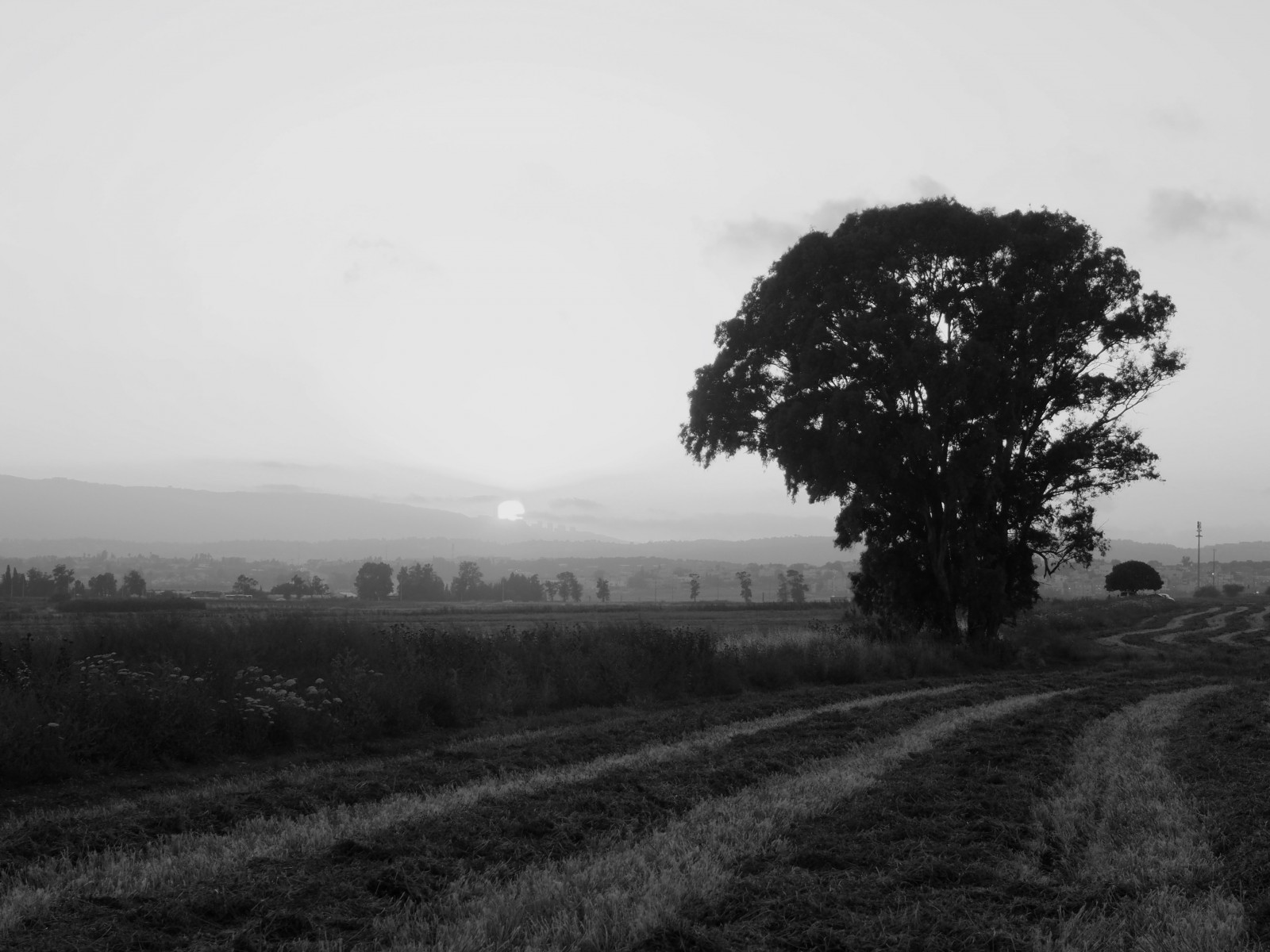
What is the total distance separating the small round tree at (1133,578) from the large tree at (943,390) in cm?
8795

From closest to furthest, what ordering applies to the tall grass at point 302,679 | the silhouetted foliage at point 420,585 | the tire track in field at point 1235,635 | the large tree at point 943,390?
1. the tall grass at point 302,679
2. the large tree at point 943,390
3. the tire track in field at point 1235,635
4. the silhouetted foliage at point 420,585

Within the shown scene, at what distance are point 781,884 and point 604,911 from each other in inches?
55.5

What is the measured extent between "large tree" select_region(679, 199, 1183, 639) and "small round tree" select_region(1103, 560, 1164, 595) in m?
88.0

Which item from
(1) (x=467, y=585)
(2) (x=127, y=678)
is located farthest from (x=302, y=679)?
(1) (x=467, y=585)

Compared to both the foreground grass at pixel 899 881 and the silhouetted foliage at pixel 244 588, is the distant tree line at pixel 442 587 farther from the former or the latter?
the foreground grass at pixel 899 881

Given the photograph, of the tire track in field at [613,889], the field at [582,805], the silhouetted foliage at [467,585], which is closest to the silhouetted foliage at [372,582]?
the silhouetted foliage at [467,585]

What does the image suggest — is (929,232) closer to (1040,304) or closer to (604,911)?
(1040,304)

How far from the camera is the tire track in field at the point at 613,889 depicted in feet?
19.8

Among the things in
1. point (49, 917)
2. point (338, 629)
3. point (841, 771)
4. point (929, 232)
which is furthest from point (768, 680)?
point (49, 917)

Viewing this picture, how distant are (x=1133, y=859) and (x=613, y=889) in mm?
4028

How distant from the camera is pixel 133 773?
41.2ft

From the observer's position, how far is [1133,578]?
113938 mm

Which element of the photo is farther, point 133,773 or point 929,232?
point 929,232

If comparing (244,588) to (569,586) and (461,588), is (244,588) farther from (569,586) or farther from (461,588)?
(569,586)
